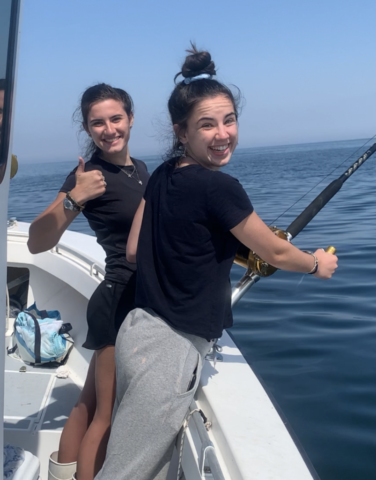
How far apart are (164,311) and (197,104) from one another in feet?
1.95

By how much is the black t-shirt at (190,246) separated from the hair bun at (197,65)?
1.05ft

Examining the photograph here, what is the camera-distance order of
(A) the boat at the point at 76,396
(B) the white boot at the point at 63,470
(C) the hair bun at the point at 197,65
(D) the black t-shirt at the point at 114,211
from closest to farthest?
(A) the boat at the point at 76,396 → (C) the hair bun at the point at 197,65 → (D) the black t-shirt at the point at 114,211 → (B) the white boot at the point at 63,470

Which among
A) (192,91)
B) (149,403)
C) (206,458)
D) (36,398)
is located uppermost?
(192,91)

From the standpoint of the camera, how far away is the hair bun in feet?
5.24

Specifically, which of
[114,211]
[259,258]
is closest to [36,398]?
[114,211]

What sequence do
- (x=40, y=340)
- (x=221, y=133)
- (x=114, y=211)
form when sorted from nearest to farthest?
(x=221, y=133) < (x=114, y=211) < (x=40, y=340)

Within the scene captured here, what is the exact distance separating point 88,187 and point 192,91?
17.2 inches

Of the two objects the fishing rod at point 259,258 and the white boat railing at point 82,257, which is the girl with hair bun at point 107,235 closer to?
the fishing rod at point 259,258

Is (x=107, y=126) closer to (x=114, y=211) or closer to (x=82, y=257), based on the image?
(x=114, y=211)

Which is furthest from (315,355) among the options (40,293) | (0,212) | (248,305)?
(0,212)

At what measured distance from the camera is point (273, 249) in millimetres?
1452

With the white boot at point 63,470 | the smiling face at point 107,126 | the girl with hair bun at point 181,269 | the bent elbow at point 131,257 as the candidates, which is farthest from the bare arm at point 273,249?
the white boot at point 63,470

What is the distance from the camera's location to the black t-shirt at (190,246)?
4.49 ft

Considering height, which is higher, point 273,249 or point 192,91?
point 192,91
